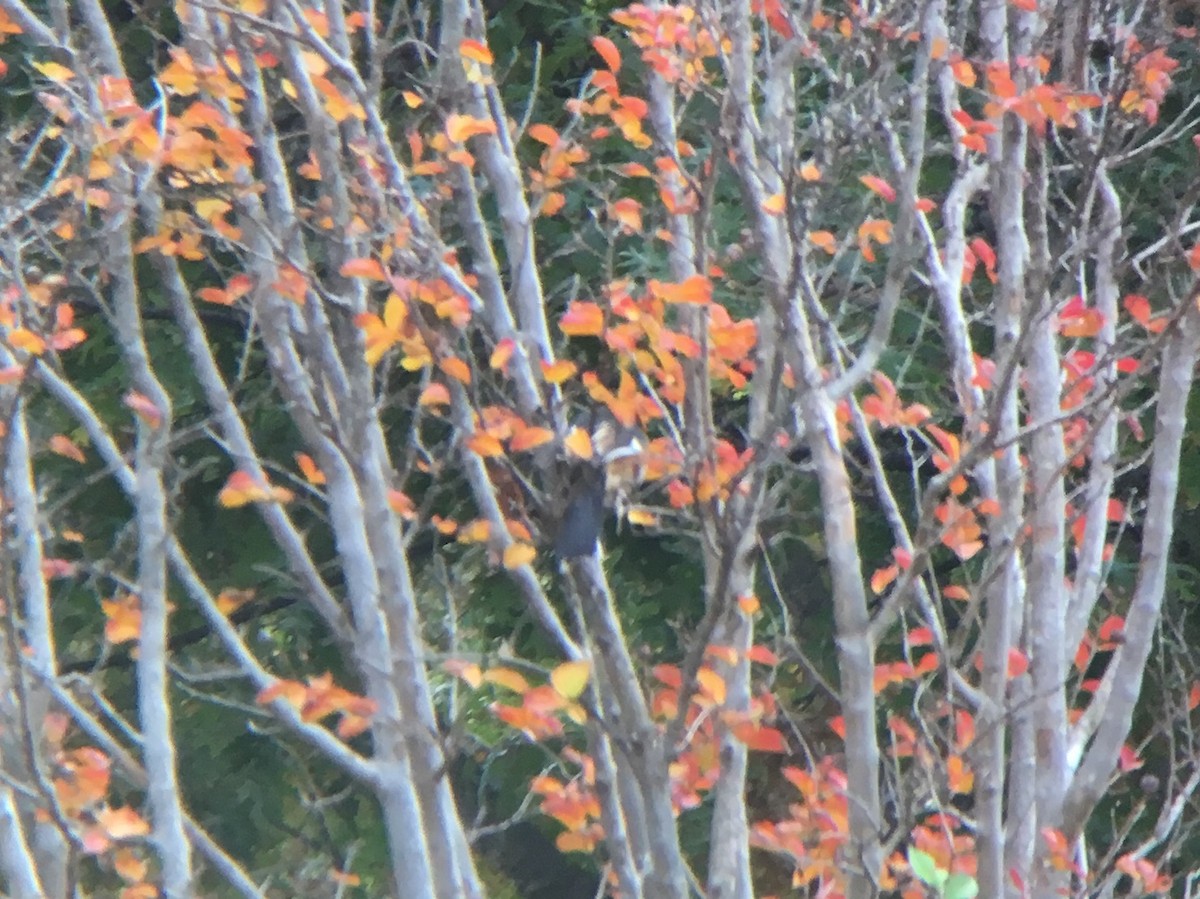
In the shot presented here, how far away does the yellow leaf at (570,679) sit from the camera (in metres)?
2.37

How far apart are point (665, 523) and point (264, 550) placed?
192 cm

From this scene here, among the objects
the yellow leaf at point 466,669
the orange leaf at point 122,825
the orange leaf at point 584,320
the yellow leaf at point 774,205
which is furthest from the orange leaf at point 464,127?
the orange leaf at point 122,825

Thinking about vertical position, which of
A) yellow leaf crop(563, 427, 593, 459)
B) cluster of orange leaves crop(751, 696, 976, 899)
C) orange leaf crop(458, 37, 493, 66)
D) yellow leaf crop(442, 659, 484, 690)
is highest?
orange leaf crop(458, 37, 493, 66)

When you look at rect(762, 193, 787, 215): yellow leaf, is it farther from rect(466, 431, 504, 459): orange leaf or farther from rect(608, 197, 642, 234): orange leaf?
rect(466, 431, 504, 459): orange leaf

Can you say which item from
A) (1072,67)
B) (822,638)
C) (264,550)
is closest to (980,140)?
(1072,67)

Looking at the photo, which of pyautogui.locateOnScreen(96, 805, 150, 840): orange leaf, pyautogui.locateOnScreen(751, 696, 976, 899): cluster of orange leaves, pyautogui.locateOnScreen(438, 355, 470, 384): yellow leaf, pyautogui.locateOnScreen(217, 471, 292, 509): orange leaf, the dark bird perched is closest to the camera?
the dark bird perched

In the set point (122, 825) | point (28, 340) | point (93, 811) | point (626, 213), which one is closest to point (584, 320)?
point (626, 213)

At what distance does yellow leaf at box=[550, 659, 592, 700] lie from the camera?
2.37 meters

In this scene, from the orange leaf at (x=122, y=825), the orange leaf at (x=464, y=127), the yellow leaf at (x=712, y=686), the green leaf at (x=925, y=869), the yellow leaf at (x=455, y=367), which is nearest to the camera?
the green leaf at (x=925, y=869)

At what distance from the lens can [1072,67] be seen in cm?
343

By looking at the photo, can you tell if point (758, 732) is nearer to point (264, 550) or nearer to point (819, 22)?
point (819, 22)

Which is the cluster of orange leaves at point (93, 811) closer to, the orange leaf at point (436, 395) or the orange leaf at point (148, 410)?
the orange leaf at point (148, 410)

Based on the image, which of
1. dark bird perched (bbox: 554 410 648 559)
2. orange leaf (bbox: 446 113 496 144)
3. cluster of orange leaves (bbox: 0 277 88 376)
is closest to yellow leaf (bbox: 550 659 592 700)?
dark bird perched (bbox: 554 410 648 559)

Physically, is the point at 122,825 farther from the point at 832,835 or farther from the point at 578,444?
the point at 832,835
